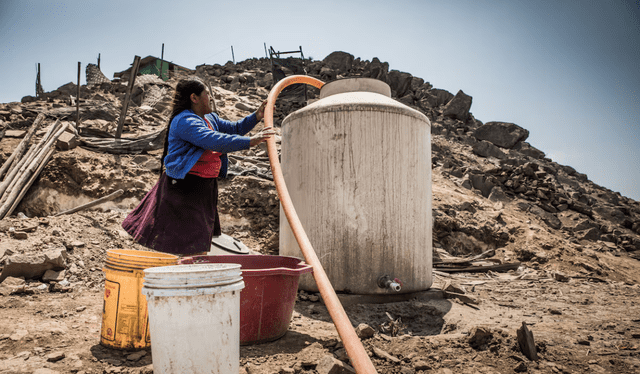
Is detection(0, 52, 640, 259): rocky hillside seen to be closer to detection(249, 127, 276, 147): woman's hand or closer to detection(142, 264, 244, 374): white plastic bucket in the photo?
detection(249, 127, 276, 147): woman's hand

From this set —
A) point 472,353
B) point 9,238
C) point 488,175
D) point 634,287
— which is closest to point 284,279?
point 472,353

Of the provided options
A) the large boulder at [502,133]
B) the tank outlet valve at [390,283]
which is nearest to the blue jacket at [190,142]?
the tank outlet valve at [390,283]

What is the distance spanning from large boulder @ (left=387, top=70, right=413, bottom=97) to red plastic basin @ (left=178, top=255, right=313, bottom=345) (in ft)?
64.2

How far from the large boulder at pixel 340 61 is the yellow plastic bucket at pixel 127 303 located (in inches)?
904

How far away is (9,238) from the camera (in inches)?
157

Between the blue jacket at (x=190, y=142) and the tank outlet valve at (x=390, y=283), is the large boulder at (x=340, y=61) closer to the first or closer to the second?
the tank outlet valve at (x=390, y=283)

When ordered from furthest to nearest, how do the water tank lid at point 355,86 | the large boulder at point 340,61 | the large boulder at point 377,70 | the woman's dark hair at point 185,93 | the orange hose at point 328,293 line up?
the large boulder at point 340,61
the large boulder at point 377,70
the water tank lid at point 355,86
the woman's dark hair at point 185,93
the orange hose at point 328,293

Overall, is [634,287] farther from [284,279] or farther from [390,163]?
[284,279]

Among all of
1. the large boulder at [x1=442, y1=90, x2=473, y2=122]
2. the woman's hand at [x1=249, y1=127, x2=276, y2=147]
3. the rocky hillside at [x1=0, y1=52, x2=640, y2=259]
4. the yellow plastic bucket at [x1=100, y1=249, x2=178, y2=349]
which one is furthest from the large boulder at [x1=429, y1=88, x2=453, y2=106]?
the yellow plastic bucket at [x1=100, y1=249, x2=178, y2=349]

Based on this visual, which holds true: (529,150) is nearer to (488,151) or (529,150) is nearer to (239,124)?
(488,151)

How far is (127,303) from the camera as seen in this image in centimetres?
193

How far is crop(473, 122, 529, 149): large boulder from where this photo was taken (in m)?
16.8

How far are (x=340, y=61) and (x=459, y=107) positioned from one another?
8748 millimetres

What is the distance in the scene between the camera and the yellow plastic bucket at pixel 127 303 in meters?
1.93
